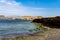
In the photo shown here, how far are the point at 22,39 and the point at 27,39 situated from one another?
76 centimetres

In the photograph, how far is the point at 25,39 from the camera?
853 inches

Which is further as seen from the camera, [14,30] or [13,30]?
[13,30]

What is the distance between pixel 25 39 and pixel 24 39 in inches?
6.5

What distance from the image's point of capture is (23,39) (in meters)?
21.8

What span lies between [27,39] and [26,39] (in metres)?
0.18

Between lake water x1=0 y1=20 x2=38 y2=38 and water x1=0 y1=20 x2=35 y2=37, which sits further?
water x1=0 y1=20 x2=35 y2=37

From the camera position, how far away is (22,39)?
21.7 m

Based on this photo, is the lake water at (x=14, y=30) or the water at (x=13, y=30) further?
the water at (x=13, y=30)

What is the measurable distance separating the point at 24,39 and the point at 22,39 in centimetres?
29

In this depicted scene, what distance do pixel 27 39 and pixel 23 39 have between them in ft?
2.19

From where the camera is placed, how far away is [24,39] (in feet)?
71.3

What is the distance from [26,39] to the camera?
2158 cm
